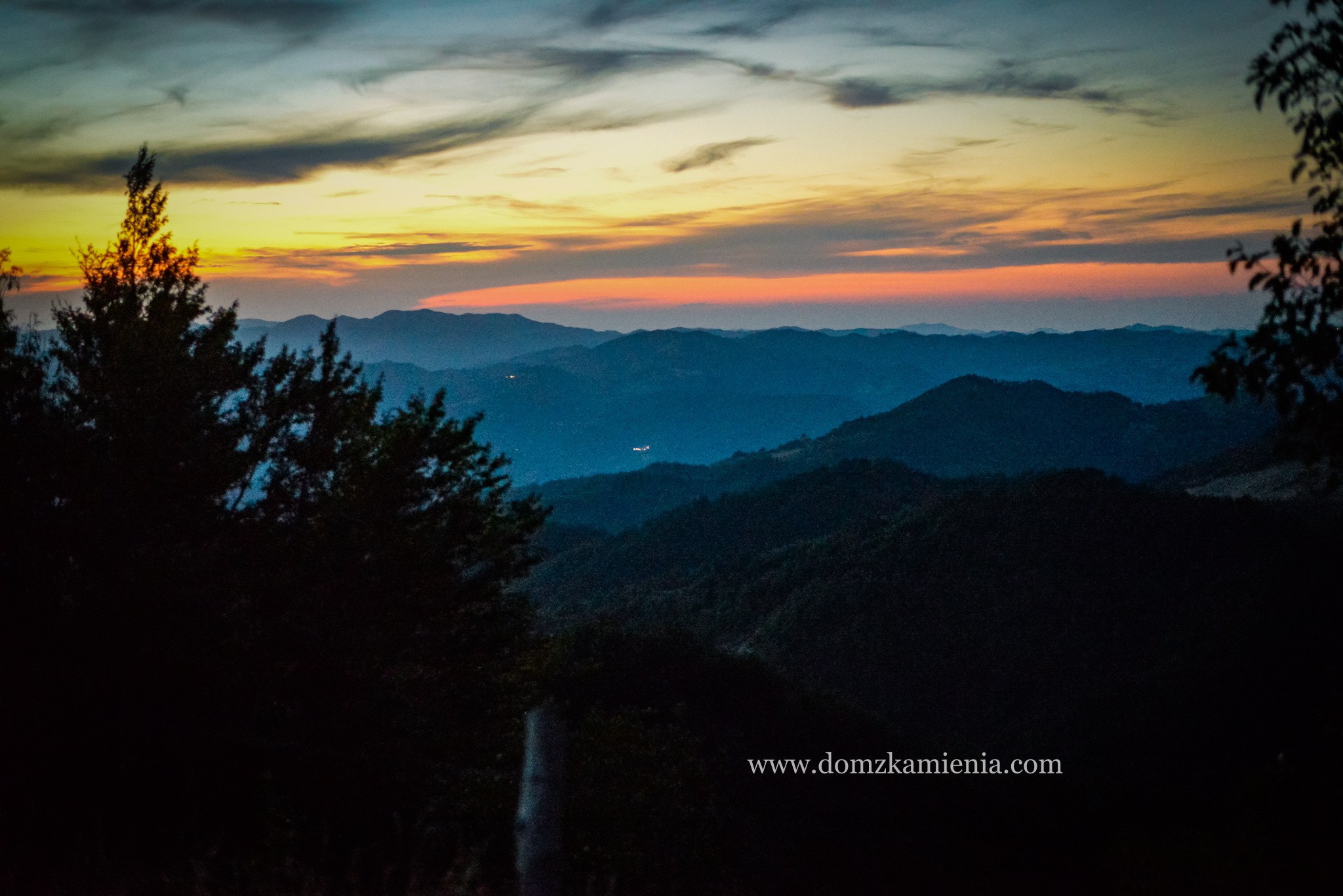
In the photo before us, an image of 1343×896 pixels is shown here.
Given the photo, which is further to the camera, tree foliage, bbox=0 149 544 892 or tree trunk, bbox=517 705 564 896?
tree foliage, bbox=0 149 544 892

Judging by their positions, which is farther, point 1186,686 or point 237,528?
point 1186,686

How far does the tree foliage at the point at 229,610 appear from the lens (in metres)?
9.00

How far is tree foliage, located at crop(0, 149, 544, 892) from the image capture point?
9.00m

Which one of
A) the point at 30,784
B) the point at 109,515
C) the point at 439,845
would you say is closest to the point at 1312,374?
the point at 439,845

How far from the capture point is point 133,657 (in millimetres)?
10539

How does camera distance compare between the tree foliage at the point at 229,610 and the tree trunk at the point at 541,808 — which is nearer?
the tree trunk at the point at 541,808

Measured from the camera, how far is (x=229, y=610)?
12.4 m

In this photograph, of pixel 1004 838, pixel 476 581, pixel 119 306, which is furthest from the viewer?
pixel 1004 838

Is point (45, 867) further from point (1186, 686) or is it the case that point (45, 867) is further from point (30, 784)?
point (1186, 686)

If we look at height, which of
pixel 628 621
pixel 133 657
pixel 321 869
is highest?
pixel 133 657

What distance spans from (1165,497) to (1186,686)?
1228 inches

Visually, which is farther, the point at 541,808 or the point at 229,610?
the point at 229,610

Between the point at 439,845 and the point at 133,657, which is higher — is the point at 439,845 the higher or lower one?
the lower one

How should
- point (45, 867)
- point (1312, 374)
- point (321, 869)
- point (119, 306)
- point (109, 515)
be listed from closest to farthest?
point (1312, 374), point (45, 867), point (321, 869), point (109, 515), point (119, 306)
